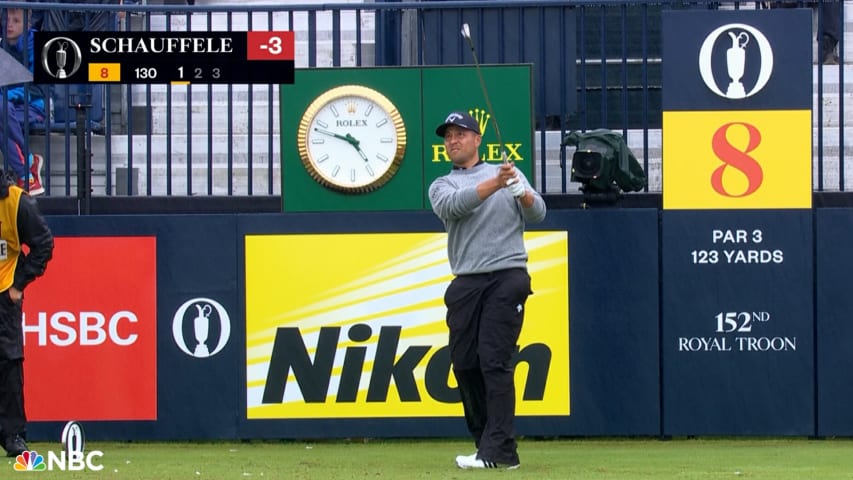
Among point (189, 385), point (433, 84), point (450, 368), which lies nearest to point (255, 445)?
point (189, 385)

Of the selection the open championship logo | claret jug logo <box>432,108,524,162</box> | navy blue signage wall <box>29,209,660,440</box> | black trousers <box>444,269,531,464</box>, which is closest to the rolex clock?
claret jug logo <box>432,108,524,162</box>

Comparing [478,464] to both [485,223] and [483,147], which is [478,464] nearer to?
[485,223]

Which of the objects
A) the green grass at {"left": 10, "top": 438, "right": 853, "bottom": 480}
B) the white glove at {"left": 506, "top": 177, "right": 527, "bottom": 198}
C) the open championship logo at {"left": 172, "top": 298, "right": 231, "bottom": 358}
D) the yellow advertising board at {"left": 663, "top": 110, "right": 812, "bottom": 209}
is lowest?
the green grass at {"left": 10, "top": 438, "right": 853, "bottom": 480}

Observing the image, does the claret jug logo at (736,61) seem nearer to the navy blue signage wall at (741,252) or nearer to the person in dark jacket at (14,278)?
the navy blue signage wall at (741,252)

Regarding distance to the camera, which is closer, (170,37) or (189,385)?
(189,385)

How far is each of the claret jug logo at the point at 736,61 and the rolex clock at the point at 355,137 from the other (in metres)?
1.91

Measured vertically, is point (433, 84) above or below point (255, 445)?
above

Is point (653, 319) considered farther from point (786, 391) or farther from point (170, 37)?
point (170, 37)

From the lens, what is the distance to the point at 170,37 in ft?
32.3

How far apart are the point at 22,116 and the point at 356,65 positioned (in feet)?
7.98

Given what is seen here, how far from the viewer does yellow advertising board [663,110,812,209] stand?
9.08 metres

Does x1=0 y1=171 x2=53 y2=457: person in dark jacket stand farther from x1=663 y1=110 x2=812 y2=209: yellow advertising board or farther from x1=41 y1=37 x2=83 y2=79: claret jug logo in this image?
x1=663 y1=110 x2=812 y2=209: yellow advertising board

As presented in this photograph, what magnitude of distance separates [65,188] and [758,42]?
4546mm

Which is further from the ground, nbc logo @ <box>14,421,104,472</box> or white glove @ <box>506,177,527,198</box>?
white glove @ <box>506,177,527,198</box>
